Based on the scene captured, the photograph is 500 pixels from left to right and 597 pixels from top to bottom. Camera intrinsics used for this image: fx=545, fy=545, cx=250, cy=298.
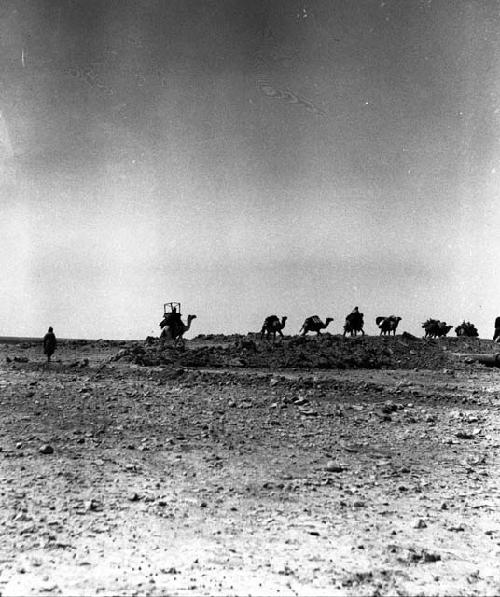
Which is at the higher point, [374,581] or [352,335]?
[352,335]

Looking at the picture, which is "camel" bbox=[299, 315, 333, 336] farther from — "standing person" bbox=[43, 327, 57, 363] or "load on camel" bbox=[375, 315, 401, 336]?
"standing person" bbox=[43, 327, 57, 363]

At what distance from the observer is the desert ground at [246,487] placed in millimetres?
4348

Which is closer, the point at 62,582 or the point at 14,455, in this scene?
the point at 62,582

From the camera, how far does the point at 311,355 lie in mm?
19531

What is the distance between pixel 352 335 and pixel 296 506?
21.6 meters

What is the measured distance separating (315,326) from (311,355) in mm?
8272

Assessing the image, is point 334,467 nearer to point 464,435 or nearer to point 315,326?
point 464,435

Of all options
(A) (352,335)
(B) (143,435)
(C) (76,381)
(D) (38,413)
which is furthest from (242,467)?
(A) (352,335)

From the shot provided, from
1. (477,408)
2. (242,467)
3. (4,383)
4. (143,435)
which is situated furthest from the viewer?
(4,383)

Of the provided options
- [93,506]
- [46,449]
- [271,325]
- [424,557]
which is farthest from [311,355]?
[424,557]

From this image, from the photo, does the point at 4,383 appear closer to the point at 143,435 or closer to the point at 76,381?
the point at 76,381

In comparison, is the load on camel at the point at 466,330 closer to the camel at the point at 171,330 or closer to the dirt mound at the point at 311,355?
the dirt mound at the point at 311,355

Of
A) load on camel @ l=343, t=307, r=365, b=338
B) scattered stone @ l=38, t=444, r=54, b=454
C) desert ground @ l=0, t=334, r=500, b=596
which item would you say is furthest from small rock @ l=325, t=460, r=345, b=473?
load on camel @ l=343, t=307, r=365, b=338

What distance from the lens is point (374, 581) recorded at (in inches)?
167
